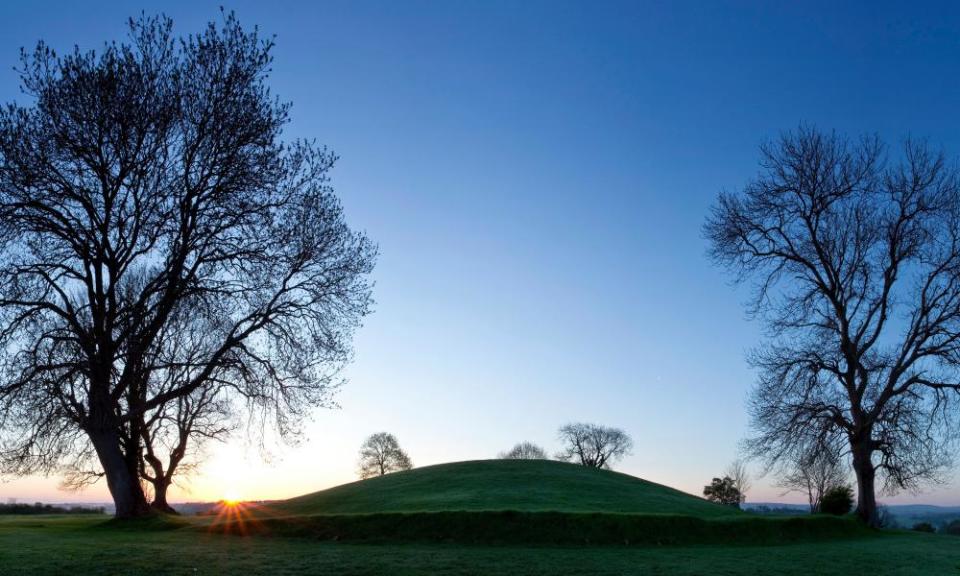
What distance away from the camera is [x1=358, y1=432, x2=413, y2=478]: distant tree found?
357 feet

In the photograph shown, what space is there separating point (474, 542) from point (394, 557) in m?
6.62

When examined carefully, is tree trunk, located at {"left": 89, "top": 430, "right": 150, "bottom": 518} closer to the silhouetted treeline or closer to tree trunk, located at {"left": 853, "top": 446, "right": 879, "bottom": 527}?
the silhouetted treeline

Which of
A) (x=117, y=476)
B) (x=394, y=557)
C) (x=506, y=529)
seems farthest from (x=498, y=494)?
(x=117, y=476)

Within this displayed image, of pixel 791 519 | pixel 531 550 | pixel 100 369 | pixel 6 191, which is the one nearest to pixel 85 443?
pixel 100 369

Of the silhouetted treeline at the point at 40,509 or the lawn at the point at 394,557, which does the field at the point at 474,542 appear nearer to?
the lawn at the point at 394,557

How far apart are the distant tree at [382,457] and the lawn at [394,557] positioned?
82.7 meters

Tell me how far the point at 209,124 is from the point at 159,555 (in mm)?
16939

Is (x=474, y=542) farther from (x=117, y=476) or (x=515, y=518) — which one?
(x=117, y=476)

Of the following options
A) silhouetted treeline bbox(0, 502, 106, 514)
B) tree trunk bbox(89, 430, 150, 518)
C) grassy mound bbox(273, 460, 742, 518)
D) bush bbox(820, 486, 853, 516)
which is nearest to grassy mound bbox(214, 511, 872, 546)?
grassy mound bbox(273, 460, 742, 518)

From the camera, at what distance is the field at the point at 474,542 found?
1756 centimetres

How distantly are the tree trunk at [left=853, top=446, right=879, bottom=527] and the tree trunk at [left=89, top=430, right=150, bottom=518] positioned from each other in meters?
38.0

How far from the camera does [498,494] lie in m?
39.0

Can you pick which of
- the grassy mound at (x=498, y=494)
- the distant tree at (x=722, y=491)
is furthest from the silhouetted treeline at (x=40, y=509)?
the distant tree at (x=722, y=491)

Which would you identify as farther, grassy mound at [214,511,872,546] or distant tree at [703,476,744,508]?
distant tree at [703,476,744,508]
